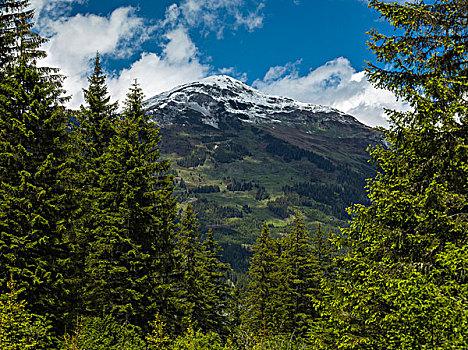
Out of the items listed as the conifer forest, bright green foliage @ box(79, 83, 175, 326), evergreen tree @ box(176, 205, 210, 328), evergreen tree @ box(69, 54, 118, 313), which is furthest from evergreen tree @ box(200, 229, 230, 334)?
evergreen tree @ box(69, 54, 118, 313)

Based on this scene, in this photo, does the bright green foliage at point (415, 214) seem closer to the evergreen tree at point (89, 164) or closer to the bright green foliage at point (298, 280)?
the evergreen tree at point (89, 164)

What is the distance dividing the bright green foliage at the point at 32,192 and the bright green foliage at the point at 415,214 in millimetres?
10745

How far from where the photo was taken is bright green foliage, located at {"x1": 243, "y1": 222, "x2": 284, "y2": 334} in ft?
103

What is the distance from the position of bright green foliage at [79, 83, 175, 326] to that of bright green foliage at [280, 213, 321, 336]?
1518 cm

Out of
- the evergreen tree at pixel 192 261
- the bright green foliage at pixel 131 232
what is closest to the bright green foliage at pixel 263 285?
the evergreen tree at pixel 192 261

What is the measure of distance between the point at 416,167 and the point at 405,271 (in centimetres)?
305

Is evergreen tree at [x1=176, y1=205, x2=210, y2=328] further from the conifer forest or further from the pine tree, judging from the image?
the conifer forest

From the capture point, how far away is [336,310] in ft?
31.8

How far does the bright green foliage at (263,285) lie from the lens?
31281 millimetres

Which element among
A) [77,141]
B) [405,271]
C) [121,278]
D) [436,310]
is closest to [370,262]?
[405,271]

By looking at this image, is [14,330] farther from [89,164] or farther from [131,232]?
[89,164]

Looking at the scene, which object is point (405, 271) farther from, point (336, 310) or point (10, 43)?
point (10, 43)

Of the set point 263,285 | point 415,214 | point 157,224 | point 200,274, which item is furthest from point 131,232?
point 263,285

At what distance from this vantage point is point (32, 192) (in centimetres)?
1316
